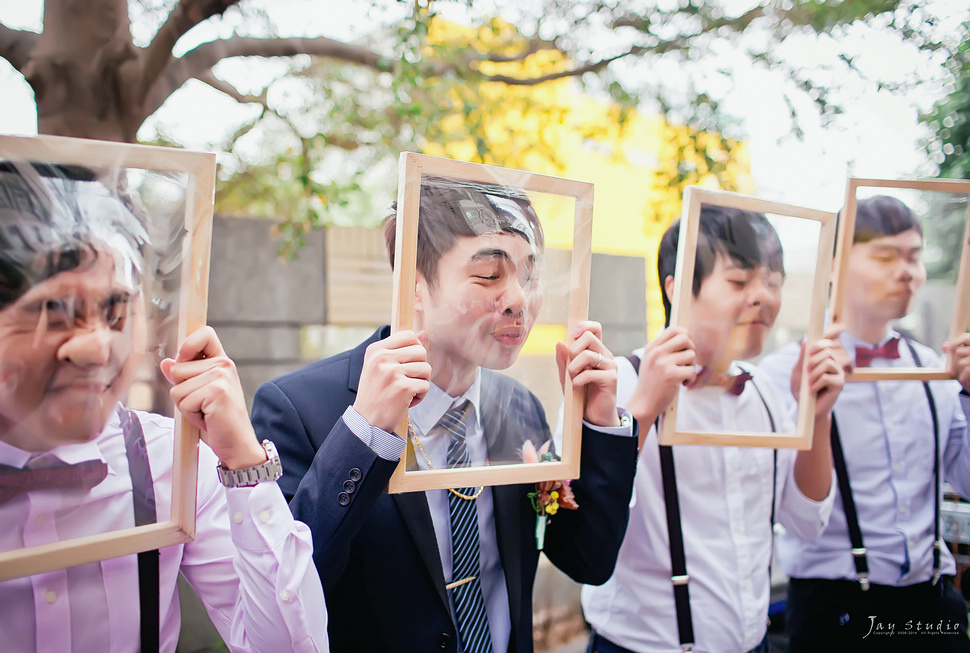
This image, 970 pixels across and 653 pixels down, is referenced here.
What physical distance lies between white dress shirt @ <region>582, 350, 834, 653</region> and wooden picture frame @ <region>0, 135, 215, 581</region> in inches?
44.9

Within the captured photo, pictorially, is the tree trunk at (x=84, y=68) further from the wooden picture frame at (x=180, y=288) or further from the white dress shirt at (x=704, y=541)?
the white dress shirt at (x=704, y=541)

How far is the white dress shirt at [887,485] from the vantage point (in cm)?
236

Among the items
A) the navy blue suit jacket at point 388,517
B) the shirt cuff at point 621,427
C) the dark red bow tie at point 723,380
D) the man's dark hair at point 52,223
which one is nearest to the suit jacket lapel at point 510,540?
the navy blue suit jacket at point 388,517

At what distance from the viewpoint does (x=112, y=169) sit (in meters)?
1.12

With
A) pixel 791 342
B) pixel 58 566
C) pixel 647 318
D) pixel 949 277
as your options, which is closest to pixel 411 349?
pixel 58 566

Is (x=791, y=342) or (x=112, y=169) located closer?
(x=112, y=169)

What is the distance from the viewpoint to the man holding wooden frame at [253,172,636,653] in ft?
4.13

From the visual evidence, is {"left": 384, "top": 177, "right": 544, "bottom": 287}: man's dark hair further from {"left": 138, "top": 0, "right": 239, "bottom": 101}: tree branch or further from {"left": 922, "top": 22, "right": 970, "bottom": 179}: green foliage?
{"left": 922, "top": 22, "right": 970, "bottom": 179}: green foliage

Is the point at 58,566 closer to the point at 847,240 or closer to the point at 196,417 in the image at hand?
the point at 196,417

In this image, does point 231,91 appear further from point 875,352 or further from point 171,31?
point 875,352

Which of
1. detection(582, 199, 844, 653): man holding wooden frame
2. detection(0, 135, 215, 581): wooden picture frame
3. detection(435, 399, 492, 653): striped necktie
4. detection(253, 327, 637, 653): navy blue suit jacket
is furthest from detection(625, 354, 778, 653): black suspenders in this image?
detection(0, 135, 215, 581): wooden picture frame

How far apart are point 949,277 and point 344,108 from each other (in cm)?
297

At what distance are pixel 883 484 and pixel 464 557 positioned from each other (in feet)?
5.64

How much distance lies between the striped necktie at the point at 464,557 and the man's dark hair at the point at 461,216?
12.2 inches
